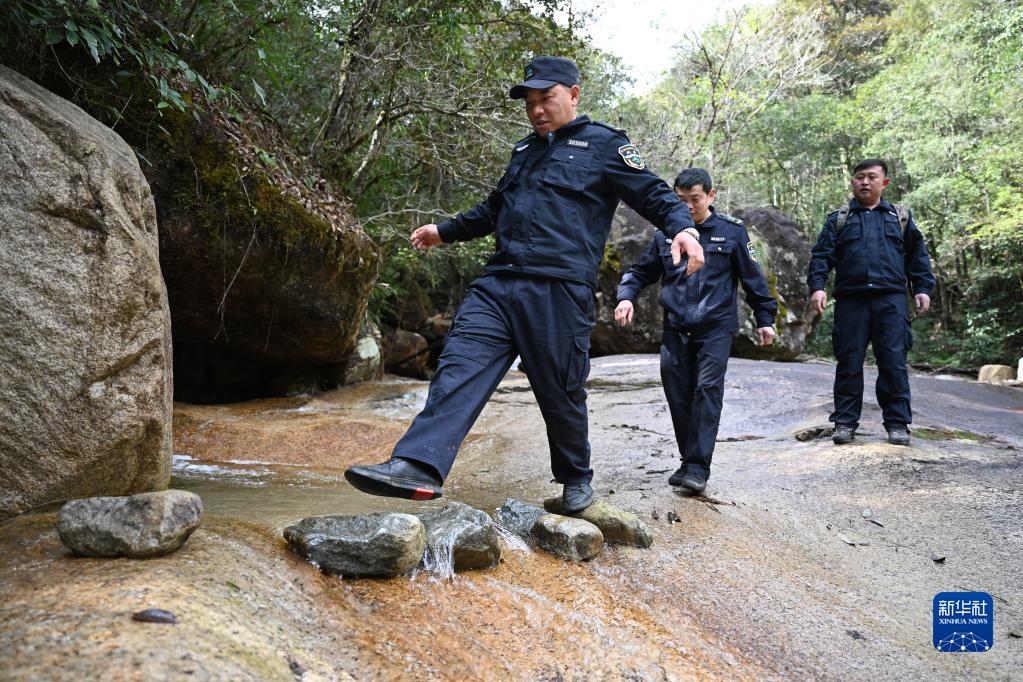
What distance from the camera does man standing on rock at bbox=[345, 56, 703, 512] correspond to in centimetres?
302

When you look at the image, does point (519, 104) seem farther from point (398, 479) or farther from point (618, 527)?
point (398, 479)

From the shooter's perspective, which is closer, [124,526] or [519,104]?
[124,526]

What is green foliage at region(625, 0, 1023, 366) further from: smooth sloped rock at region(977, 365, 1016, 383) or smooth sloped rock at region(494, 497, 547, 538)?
smooth sloped rock at region(494, 497, 547, 538)

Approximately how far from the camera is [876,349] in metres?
5.45

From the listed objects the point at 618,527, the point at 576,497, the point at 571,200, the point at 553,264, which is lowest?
the point at 618,527

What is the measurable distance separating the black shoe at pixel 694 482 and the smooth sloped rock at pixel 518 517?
45.9 inches

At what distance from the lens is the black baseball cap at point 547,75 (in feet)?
10.6

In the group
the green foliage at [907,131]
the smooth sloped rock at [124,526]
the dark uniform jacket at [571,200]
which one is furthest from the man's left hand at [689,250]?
the green foliage at [907,131]

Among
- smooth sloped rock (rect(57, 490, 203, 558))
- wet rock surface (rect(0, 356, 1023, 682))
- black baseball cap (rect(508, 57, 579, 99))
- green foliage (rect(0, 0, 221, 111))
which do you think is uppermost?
green foliage (rect(0, 0, 221, 111))

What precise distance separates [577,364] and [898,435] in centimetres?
345

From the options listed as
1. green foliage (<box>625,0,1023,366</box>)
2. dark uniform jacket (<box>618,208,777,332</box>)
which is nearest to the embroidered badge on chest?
dark uniform jacket (<box>618,208,777,332</box>)

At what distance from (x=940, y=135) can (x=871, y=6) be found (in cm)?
1487

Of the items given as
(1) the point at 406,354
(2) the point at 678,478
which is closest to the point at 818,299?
(2) the point at 678,478

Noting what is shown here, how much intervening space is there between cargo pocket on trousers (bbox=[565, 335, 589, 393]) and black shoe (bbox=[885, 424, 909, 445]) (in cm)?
337
